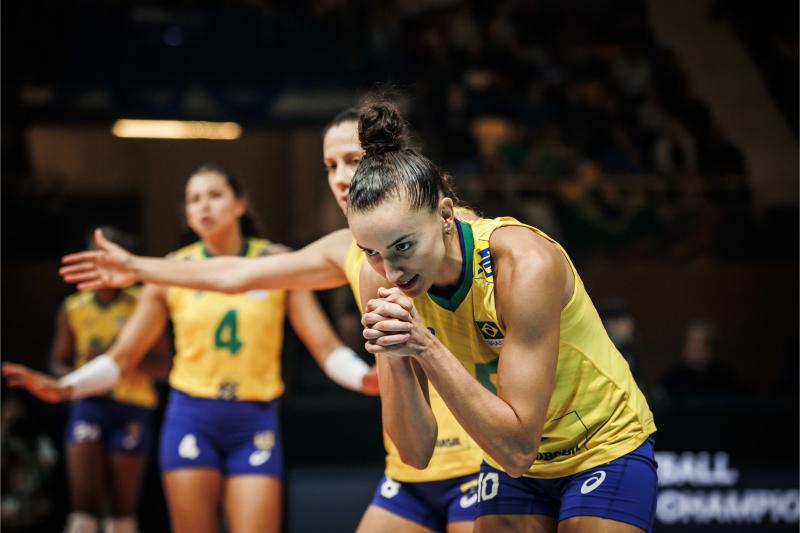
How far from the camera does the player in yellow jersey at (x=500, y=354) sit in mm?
2203

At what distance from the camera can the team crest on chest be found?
96.1 inches

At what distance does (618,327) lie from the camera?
23.6ft

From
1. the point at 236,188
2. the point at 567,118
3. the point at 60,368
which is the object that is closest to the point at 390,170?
the point at 236,188

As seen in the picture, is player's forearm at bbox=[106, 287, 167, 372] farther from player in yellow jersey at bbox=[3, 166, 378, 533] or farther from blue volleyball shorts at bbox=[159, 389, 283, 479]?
blue volleyball shorts at bbox=[159, 389, 283, 479]

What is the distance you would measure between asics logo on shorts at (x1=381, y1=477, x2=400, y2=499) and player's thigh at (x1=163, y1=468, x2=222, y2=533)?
3.67ft

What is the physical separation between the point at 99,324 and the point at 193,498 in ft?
8.53

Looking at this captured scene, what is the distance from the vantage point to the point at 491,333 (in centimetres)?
246

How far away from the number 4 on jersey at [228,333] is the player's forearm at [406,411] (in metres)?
1.93

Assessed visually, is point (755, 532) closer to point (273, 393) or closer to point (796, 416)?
point (796, 416)

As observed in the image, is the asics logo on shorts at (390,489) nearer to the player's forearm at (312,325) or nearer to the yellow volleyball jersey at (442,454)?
the yellow volleyball jersey at (442,454)

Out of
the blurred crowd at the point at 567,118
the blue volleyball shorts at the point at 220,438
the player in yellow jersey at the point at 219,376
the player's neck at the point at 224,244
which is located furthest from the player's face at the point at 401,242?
the blurred crowd at the point at 567,118

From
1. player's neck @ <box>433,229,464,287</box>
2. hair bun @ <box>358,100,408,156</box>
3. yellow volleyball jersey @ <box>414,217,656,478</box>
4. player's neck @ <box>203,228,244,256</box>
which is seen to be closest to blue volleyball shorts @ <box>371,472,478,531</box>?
yellow volleyball jersey @ <box>414,217,656,478</box>

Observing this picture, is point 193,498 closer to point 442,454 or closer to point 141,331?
point 141,331

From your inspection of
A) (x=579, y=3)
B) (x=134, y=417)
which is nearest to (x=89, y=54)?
(x=134, y=417)
